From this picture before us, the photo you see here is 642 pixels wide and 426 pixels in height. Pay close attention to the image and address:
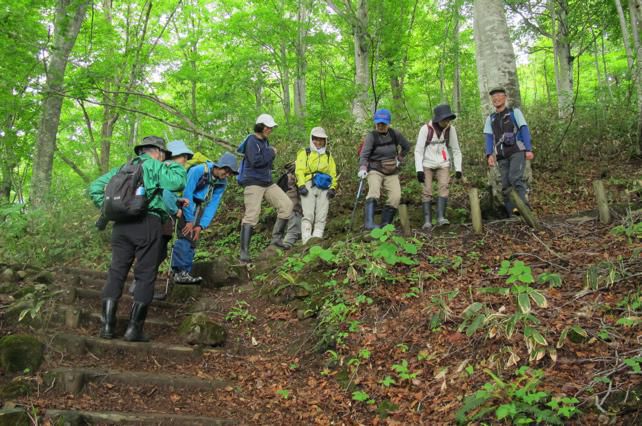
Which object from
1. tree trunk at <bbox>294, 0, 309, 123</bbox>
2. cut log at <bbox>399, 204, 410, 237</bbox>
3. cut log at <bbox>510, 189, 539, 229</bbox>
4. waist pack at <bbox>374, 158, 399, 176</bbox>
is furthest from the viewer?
tree trunk at <bbox>294, 0, 309, 123</bbox>

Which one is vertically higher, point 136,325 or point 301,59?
point 301,59

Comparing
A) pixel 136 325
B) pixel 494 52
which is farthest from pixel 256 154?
pixel 494 52

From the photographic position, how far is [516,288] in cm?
453

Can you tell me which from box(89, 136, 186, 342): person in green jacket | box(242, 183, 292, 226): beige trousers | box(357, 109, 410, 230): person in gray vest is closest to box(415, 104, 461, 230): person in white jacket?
box(357, 109, 410, 230): person in gray vest

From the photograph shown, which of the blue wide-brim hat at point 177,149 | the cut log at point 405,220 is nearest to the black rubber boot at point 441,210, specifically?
the cut log at point 405,220

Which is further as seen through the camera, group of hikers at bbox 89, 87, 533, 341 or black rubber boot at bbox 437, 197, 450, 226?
black rubber boot at bbox 437, 197, 450, 226

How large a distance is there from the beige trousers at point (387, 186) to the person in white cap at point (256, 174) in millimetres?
1596

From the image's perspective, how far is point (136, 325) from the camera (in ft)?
15.7

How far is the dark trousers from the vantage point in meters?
4.77

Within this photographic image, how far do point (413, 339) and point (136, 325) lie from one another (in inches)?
117

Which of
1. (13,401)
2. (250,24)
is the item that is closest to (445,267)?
(13,401)

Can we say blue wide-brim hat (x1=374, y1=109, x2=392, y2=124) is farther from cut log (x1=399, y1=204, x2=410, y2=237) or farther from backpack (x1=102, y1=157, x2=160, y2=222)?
backpack (x1=102, y1=157, x2=160, y2=222)

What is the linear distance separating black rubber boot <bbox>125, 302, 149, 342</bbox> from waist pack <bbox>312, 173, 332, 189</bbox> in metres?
3.87

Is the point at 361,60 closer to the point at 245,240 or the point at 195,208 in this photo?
the point at 245,240
